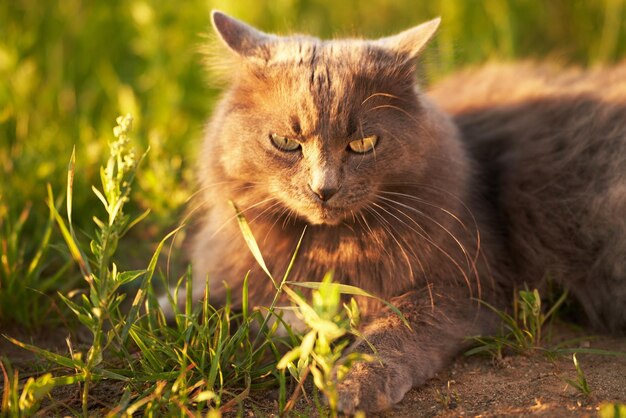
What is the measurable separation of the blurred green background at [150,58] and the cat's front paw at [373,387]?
145 cm

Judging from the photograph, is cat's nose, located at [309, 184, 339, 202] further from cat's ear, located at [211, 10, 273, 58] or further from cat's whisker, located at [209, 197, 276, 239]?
cat's ear, located at [211, 10, 273, 58]

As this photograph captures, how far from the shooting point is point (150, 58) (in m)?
4.19

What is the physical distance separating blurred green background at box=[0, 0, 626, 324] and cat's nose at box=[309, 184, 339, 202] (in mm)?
1215

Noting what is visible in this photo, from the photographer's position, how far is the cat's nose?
6.78ft

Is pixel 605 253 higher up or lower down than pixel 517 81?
lower down

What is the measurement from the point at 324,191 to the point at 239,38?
0.72m

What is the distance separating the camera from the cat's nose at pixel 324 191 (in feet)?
6.78

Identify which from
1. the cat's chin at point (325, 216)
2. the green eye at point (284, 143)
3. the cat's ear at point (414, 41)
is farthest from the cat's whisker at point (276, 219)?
the cat's ear at point (414, 41)

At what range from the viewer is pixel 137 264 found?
10.2 ft

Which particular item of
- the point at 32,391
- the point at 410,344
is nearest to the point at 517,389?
the point at 410,344

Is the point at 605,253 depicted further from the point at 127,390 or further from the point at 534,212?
the point at 127,390

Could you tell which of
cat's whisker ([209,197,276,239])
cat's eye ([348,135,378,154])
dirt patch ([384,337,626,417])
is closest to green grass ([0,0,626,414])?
dirt patch ([384,337,626,417])

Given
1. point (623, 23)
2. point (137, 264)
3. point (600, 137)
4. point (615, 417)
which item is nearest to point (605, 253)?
point (600, 137)

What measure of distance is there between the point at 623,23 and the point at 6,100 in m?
3.84
